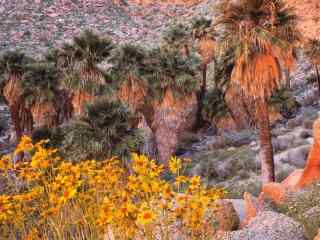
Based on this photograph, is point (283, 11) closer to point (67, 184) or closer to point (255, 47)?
point (255, 47)

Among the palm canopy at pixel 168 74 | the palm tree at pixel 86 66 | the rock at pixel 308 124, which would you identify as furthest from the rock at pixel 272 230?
the rock at pixel 308 124

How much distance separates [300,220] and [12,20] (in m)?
62.2

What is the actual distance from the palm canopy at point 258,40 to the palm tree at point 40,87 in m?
13.1

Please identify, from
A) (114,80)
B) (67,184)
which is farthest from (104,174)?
(114,80)

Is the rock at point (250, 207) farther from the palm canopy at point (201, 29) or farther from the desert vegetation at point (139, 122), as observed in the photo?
the palm canopy at point (201, 29)

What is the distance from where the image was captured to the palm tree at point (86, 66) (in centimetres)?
2642

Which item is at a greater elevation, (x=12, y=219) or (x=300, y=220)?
(x=12, y=219)

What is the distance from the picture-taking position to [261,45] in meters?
18.0

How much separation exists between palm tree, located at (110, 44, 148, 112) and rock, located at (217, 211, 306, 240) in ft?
62.8

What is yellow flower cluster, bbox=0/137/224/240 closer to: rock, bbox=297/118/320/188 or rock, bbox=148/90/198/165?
rock, bbox=297/118/320/188

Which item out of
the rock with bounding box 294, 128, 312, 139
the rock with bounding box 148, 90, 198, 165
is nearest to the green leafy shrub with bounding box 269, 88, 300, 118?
the rock with bounding box 294, 128, 312, 139

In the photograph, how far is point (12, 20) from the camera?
65062 mm

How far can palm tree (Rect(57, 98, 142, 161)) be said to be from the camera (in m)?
20.5

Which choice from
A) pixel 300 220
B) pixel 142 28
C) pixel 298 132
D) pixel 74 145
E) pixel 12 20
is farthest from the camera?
pixel 142 28
